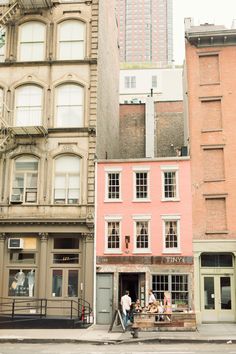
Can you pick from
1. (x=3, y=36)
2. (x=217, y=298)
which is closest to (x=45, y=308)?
(x=217, y=298)

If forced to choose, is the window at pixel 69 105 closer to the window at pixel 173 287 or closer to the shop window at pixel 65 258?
the shop window at pixel 65 258

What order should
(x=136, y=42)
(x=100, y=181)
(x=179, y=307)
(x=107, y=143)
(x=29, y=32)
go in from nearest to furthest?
(x=179, y=307)
(x=100, y=181)
(x=29, y=32)
(x=107, y=143)
(x=136, y=42)

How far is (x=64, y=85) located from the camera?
28.2m

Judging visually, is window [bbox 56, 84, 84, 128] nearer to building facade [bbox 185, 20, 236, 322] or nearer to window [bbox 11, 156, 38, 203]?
window [bbox 11, 156, 38, 203]

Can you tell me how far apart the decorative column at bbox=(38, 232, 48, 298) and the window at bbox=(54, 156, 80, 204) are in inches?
86.4

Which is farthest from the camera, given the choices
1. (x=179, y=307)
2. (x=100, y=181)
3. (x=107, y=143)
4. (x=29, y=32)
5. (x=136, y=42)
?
(x=136, y=42)

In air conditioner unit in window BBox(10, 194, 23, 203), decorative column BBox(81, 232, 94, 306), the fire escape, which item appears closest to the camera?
decorative column BBox(81, 232, 94, 306)

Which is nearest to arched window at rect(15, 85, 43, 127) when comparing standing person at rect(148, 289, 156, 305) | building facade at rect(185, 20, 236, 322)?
building facade at rect(185, 20, 236, 322)

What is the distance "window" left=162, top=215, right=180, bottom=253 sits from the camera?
26.3 m

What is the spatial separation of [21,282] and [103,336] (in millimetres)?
7310

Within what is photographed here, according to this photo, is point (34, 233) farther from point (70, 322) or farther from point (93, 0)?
point (93, 0)

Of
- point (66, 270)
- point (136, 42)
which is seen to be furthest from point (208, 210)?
point (136, 42)

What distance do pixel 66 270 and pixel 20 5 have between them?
15.8 m

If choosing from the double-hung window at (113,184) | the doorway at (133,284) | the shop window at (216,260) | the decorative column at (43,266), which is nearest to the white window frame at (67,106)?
the double-hung window at (113,184)
